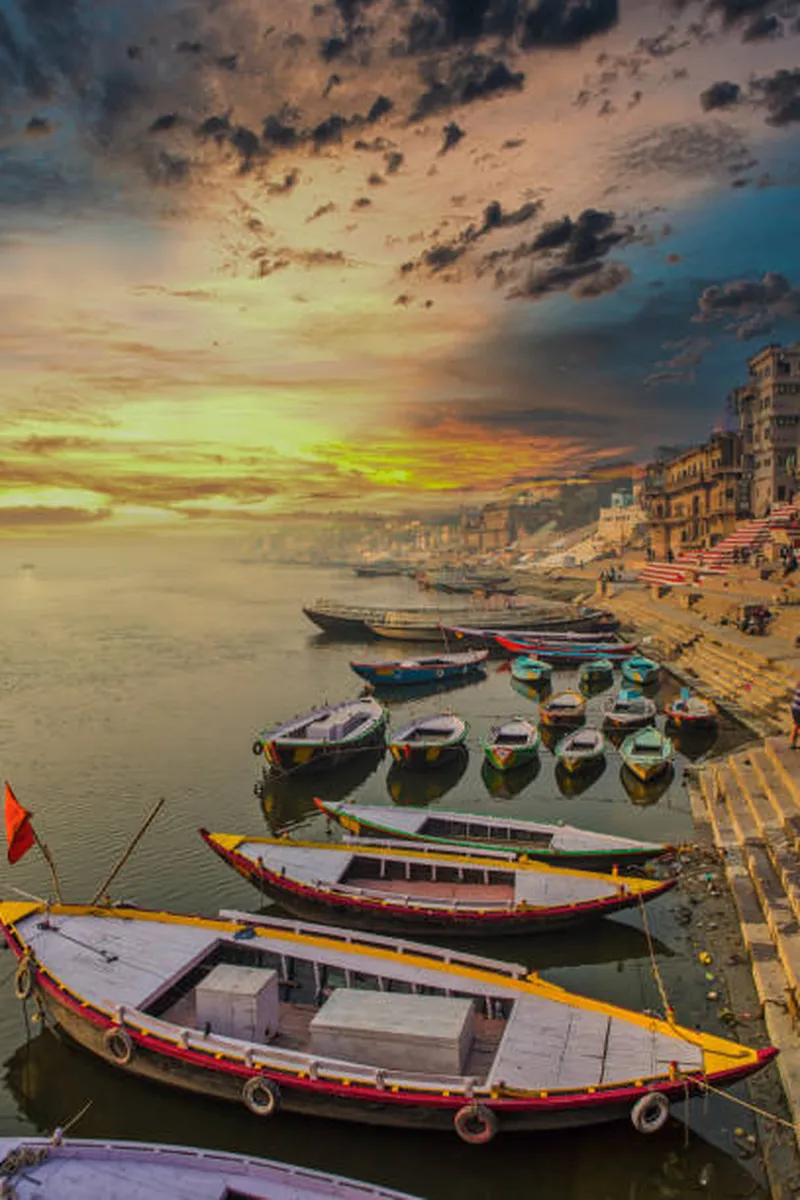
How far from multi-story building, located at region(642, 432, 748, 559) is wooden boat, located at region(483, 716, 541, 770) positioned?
99333 millimetres

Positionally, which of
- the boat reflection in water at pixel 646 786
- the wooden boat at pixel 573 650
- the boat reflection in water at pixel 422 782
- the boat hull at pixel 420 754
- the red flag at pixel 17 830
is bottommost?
the boat reflection in water at pixel 422 782

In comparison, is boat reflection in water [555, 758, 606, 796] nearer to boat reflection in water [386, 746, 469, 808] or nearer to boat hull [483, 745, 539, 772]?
boat hull [483, 745, 539, 772]

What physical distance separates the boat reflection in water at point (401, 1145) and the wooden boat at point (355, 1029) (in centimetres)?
61

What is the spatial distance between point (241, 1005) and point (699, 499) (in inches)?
5412

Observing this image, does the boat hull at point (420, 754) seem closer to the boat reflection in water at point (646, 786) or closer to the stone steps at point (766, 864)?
the boat reflection in water at point (646, 786)

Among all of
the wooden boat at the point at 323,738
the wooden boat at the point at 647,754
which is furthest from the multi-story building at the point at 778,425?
the wooden boat at the point at 323,738

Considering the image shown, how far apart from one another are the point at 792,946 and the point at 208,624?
10590 centimetres

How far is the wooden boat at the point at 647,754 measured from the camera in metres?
34.3

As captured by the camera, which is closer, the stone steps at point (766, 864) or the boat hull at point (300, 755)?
the stone steps at point (766, 864)

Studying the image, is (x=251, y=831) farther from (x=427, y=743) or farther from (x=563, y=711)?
(x=563, y=711)

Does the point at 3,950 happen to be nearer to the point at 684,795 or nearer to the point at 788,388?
the point at 684,795

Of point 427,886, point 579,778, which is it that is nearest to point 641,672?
point 579,778

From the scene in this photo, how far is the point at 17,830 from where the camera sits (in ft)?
62.9

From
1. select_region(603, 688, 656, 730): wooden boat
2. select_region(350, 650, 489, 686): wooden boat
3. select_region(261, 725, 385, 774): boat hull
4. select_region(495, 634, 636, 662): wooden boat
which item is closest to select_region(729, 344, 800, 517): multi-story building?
select_region(495, 634, 636, 662): wooden boat
